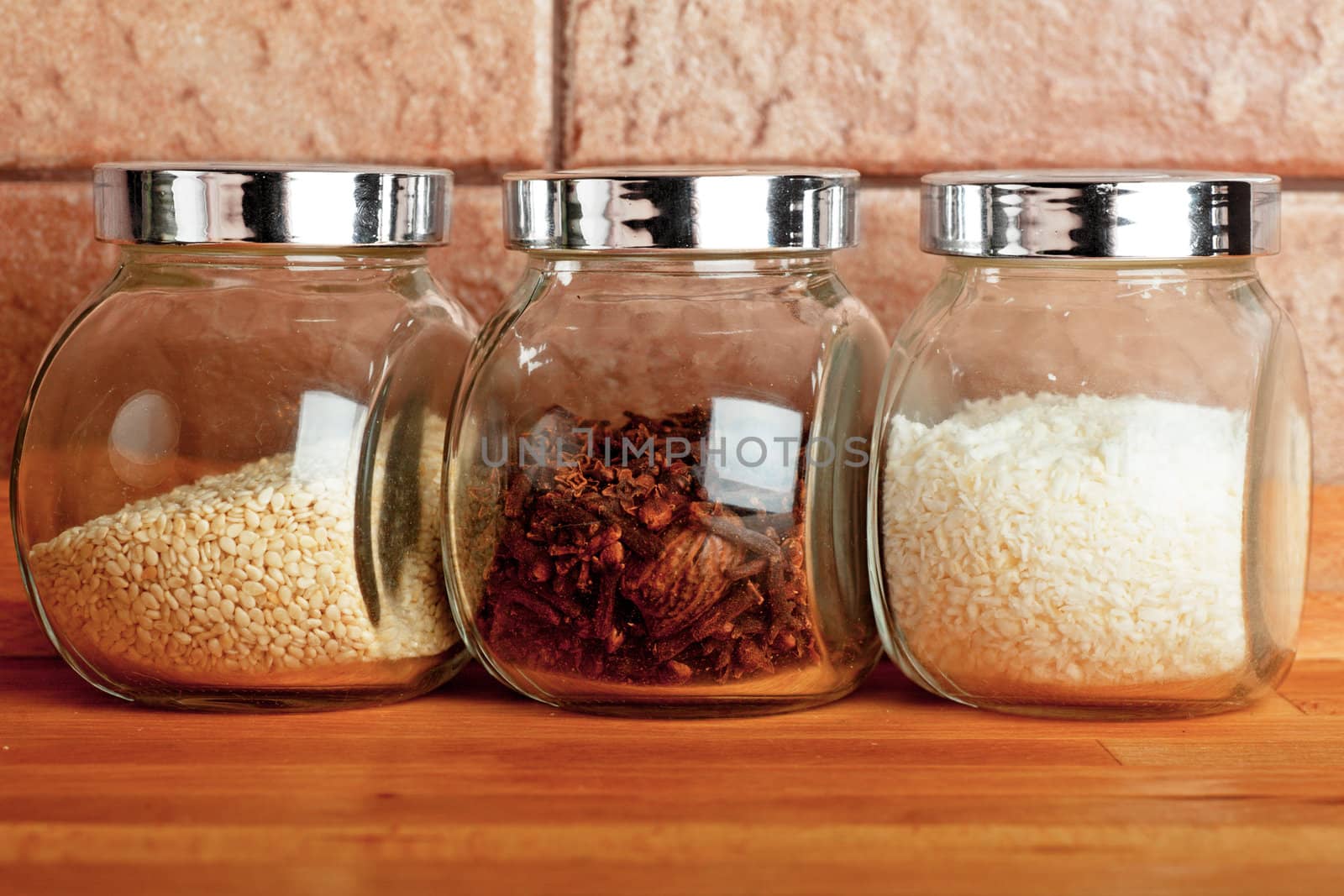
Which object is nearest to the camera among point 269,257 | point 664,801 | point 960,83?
point 664,801

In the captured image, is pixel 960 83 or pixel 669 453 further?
pixel 960 83

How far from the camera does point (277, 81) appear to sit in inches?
33.4

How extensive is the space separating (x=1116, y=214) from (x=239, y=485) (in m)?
0.44

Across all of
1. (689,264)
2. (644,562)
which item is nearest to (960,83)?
(689,264)

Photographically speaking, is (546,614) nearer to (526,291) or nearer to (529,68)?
(526,291)

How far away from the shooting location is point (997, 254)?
64 cm

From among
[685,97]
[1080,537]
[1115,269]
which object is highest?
[685,97]

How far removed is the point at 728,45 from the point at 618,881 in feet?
1.76

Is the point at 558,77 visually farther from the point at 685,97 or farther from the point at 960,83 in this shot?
the point at 960,83

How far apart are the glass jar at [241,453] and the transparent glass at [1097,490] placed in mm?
258

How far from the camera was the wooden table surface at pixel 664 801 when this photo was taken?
0.53m

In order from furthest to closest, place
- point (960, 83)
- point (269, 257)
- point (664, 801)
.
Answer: point (960, 83)
point (269, 257)
point (664, 801)

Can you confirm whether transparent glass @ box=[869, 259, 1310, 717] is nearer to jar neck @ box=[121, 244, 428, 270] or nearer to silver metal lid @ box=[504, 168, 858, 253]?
silver metal lid @ box=[504, 168, 858, 253]

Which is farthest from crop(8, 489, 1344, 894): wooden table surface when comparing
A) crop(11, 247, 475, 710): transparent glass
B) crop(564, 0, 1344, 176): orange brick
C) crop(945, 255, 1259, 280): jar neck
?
crop(564, 0, 1344, 176): orange brick
